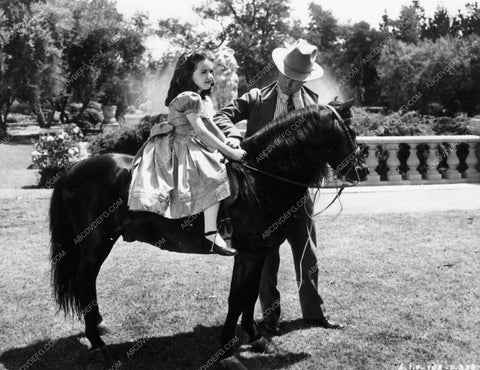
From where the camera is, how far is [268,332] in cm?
498

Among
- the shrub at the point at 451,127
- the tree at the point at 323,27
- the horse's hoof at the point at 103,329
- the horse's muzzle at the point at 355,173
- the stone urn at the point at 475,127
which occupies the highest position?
the tree at the point at 323,27

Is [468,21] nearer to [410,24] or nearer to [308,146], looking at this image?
[410,24]

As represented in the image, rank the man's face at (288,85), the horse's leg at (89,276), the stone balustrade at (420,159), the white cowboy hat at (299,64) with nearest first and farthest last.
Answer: the horse's leg at (89,276)
the white cowboy hat at (299,64)
the man's face at (288,85)
the stone balustrade at (420,159)

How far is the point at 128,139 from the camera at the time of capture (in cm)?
1645

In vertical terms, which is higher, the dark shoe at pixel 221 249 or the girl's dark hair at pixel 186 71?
the girl's dark hair at pixel 186 71

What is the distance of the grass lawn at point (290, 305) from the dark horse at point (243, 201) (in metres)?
0.40

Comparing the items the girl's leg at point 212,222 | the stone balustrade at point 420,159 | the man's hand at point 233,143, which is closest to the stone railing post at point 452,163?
the stone balustrade at point 420,159

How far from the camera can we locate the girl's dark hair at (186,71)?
13.5ft

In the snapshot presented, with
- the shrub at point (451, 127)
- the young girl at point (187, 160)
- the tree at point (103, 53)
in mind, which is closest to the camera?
the young girl at point (187, 160)

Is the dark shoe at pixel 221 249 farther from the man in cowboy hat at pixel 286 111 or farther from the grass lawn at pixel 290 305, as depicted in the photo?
the grass lawn at pixel 290 305

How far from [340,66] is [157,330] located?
6205cm

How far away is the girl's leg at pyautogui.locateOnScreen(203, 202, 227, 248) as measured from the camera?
411cm

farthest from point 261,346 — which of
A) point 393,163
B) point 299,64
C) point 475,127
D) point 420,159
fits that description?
point 475,127

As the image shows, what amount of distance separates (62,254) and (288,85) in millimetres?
2512
